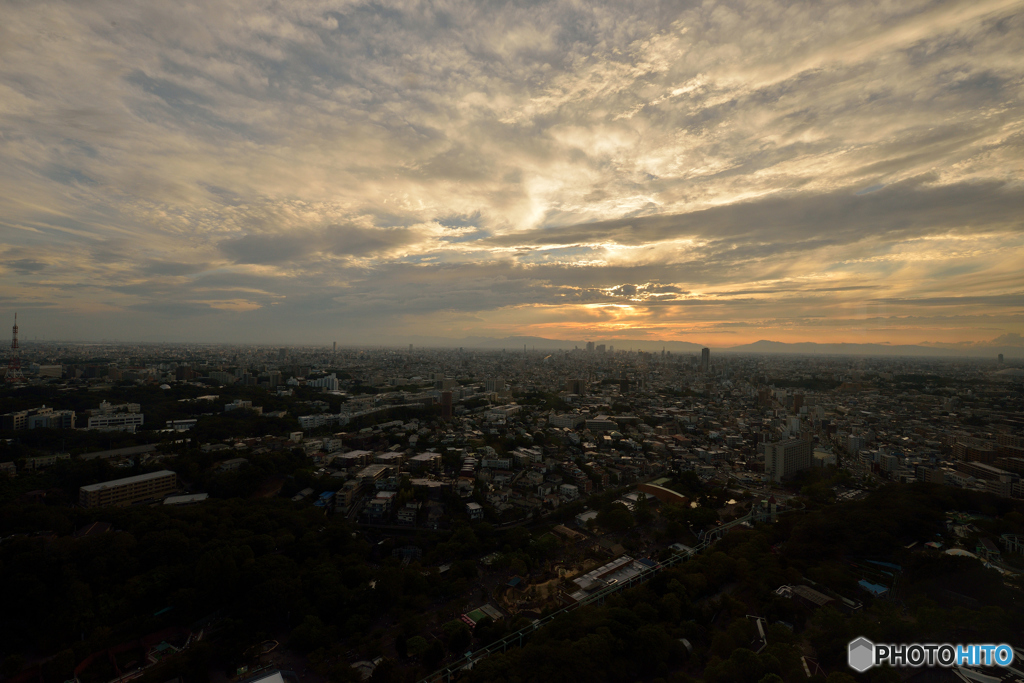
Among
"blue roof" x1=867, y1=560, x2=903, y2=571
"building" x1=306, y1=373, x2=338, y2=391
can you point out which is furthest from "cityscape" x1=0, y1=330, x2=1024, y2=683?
"building" x1=306, y1=373, x2=338, y2=391

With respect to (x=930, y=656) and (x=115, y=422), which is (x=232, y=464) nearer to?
(x=115, y=422)

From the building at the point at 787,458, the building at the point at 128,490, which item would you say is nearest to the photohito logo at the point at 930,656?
the building at the point at 787,458

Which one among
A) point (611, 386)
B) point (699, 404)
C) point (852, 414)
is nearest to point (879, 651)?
point (852, 414)

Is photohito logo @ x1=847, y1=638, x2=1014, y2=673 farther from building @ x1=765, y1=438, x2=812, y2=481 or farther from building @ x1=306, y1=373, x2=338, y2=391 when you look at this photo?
building @ x1=306, y1=373, x2=338, y2=391

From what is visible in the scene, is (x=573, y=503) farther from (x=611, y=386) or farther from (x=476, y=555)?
(x=611, y=386)

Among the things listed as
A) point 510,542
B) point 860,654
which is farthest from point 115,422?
point 860,654

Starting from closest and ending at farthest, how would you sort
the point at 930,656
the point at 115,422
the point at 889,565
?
1. the point at 930,656
2. the point at 889,565
3. the point at 115,422

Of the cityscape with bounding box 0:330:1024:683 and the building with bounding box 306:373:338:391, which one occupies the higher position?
the building with bounding box 306:373:338:391
